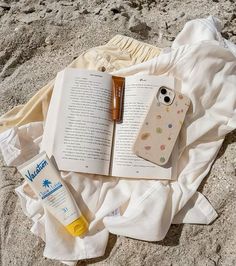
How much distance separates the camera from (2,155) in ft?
4.24

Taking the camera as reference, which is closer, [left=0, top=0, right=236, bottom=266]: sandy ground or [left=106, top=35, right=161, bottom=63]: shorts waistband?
[left=0, top=0, right=236, bottom=266]: sandy ground

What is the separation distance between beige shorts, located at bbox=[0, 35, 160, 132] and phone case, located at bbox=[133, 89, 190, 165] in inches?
8.2

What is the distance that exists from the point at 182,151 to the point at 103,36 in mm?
566

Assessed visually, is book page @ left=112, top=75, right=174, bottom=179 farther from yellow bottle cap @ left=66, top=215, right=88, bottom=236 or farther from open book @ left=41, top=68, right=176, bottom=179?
yellow bottle cap @ left=66, top=215, right=88, bottom=236

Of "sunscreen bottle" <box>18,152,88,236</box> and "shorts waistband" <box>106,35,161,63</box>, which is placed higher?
"shorts waistband" <box>106,35,161,63</box>

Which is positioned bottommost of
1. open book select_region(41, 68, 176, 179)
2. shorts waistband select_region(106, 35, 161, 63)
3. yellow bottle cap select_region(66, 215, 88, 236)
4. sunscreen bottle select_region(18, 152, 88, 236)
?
yellow bottle cap select_region(66, 215, 88, 236)

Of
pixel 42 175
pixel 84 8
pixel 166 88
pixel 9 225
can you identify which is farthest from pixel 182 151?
pixel 84 8

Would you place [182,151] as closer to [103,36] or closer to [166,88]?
[166,88]

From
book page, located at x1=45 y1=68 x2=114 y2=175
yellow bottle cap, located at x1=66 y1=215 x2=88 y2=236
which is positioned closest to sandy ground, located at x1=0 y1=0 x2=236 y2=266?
yellow bottle cap, located at x1=66 y1=215 x2=88 y2=236

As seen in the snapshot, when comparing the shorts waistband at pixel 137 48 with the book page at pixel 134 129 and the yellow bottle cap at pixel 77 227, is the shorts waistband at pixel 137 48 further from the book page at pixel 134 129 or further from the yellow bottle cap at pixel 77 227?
the yellow bottle cap at pixel 77 227

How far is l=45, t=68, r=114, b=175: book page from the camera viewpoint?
116 cm

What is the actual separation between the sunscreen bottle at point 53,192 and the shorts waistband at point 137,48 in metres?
0.43

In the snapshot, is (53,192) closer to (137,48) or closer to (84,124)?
(84,124)

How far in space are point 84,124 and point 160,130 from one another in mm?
201
